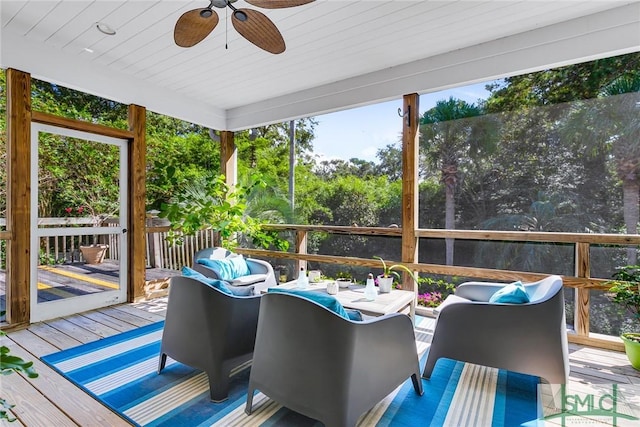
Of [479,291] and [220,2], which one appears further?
[479,291]

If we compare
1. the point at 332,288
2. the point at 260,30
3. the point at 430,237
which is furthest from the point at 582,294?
the point at 260,30

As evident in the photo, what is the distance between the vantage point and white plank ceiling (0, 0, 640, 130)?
2936 mm

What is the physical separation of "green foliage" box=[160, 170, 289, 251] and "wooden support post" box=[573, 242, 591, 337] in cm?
340

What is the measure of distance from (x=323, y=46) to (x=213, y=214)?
8.79 ft

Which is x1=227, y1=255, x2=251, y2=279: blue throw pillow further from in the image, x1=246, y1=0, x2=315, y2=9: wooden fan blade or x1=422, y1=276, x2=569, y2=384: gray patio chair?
x1=246, y1=0, x2=315, y2=9: wooden fan blade

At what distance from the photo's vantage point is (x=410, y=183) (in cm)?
397

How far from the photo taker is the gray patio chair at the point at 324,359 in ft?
5.70

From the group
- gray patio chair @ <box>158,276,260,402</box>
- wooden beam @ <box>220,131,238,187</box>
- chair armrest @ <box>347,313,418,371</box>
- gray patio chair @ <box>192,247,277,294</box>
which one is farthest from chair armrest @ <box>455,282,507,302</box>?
wooden beam @ <box>220,131,238,187</box>

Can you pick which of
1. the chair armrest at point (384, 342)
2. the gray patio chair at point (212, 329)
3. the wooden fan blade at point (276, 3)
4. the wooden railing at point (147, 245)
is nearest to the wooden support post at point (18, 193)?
the wooden railing at point (147, 245)

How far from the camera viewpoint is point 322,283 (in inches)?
138

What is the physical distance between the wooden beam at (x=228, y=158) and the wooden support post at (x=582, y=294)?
185 inches

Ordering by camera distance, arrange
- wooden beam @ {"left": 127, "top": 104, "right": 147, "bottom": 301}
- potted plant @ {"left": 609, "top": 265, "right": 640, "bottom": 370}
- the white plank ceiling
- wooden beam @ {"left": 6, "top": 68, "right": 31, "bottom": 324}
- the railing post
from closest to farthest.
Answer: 1. potted plant @ {"left": 609, "top": 265, "right": 640, "bottom": 370}
2. the white plank ceiling
3. wooden beam @ {"left": 6, "top": 68, "right": 31, "bottom": 324}
4. wooden beam @ {"left": 127, "top": 104, "right": 147, "bottom": 301}
5. the railing post

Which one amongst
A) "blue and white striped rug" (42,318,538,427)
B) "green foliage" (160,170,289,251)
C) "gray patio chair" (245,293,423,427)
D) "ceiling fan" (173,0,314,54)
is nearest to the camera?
"gray patio chair" (245,293,423,427)

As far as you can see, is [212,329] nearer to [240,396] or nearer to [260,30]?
[240,396]
